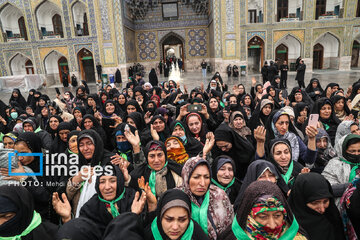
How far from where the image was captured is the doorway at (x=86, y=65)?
58.1 ft

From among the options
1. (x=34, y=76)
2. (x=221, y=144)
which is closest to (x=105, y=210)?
(x=221, y=144)

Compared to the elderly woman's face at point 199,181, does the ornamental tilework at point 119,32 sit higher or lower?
higher

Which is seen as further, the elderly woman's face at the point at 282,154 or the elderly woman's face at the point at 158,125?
the elderly woman's face at the point at 158,125

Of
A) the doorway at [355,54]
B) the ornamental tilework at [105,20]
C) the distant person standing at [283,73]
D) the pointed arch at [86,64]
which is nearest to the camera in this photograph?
the distant person standing at [283,73]

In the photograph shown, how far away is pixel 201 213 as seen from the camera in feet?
5.45

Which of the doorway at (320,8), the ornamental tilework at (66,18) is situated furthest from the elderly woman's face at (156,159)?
the doorway at (320,8)

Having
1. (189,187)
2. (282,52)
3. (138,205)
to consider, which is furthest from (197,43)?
(138,205)

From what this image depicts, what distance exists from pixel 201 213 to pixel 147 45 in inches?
813

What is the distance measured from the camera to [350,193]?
1664 mm

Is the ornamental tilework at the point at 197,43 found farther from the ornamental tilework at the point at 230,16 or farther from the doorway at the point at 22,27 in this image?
the doorway at the point at 22,27

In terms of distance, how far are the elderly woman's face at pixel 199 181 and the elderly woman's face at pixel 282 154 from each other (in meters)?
0.79

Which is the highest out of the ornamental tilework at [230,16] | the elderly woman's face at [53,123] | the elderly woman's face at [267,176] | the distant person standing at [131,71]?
the ornamental tilework at [230,16]

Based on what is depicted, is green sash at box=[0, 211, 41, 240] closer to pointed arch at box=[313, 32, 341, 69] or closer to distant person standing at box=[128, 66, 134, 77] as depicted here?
distant person standing at box=[128, 66, 134, 77]

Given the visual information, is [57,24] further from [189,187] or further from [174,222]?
A: [174,222]
